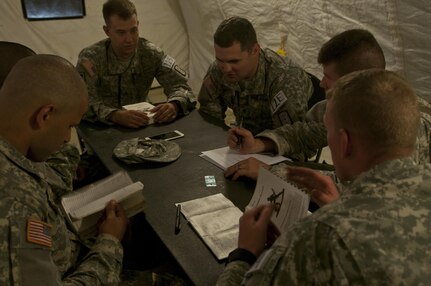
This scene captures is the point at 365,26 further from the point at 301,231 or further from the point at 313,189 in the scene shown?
the point at 301,231

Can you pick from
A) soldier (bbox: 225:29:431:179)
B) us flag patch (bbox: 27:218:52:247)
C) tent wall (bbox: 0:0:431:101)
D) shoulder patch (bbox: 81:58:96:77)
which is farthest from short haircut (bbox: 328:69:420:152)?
tent wall (bbox: 0:0:431:101)

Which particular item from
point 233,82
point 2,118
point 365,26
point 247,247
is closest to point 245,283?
point 247,247

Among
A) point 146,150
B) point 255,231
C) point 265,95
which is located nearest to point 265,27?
point 265,95

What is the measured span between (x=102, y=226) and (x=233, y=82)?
4.11 ft

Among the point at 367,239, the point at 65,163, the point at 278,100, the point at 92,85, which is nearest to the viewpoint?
the point at 367,239

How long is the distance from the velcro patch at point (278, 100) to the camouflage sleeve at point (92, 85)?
891 millimetres

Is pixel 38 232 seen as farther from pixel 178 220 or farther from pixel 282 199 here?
pixel 282 199

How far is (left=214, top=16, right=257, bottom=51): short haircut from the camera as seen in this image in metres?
2.00

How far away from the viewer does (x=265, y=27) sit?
161 inches

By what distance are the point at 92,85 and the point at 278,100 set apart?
1.21 metres

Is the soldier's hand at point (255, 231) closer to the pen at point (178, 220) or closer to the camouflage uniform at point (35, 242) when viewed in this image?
the pen at point (178, 220)

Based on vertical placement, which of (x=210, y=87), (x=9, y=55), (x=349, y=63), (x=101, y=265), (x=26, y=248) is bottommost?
(x=101, y=265)

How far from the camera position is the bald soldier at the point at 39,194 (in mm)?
887

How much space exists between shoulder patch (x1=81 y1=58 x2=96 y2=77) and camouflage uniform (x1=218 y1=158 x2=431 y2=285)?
2.08 meters
